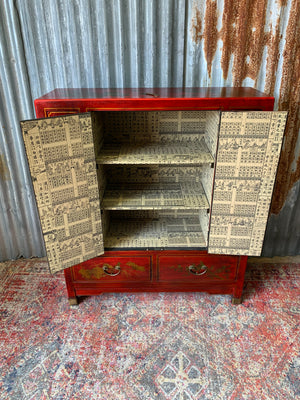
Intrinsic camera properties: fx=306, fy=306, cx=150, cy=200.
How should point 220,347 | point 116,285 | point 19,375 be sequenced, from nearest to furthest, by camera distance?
point 19,375 → point 220,347 → point 116,285

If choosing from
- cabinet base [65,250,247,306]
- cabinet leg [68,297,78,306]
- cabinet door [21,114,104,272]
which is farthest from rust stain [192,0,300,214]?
cabinet leg [68,297,78,306]

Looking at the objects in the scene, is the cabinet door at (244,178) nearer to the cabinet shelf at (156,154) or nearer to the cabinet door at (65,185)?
the cabinet shelf at (156,154)

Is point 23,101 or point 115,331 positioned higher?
point 23,101

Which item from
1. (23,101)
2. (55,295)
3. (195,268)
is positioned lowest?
(55,295)

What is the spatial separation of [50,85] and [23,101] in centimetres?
24

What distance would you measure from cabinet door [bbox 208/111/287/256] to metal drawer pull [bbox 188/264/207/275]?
22 cm

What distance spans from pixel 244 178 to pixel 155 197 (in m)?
0.67

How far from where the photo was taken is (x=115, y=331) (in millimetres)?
2102

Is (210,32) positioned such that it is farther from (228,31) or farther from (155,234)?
(155,234)

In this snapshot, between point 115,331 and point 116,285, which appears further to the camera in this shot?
point 116,285

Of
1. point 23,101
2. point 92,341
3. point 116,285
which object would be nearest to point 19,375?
point 92,341

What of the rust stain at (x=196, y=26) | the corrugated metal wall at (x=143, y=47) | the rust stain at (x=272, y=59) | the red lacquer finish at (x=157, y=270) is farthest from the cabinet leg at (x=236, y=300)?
the rust stain at (x=196, y=26)

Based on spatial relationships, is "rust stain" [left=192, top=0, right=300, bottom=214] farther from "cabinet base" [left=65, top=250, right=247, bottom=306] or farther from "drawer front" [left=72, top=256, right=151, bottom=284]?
"drawer front" [left=72, top=256, right=151, bottom=284]

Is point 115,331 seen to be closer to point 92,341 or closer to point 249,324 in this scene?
point 92,341
